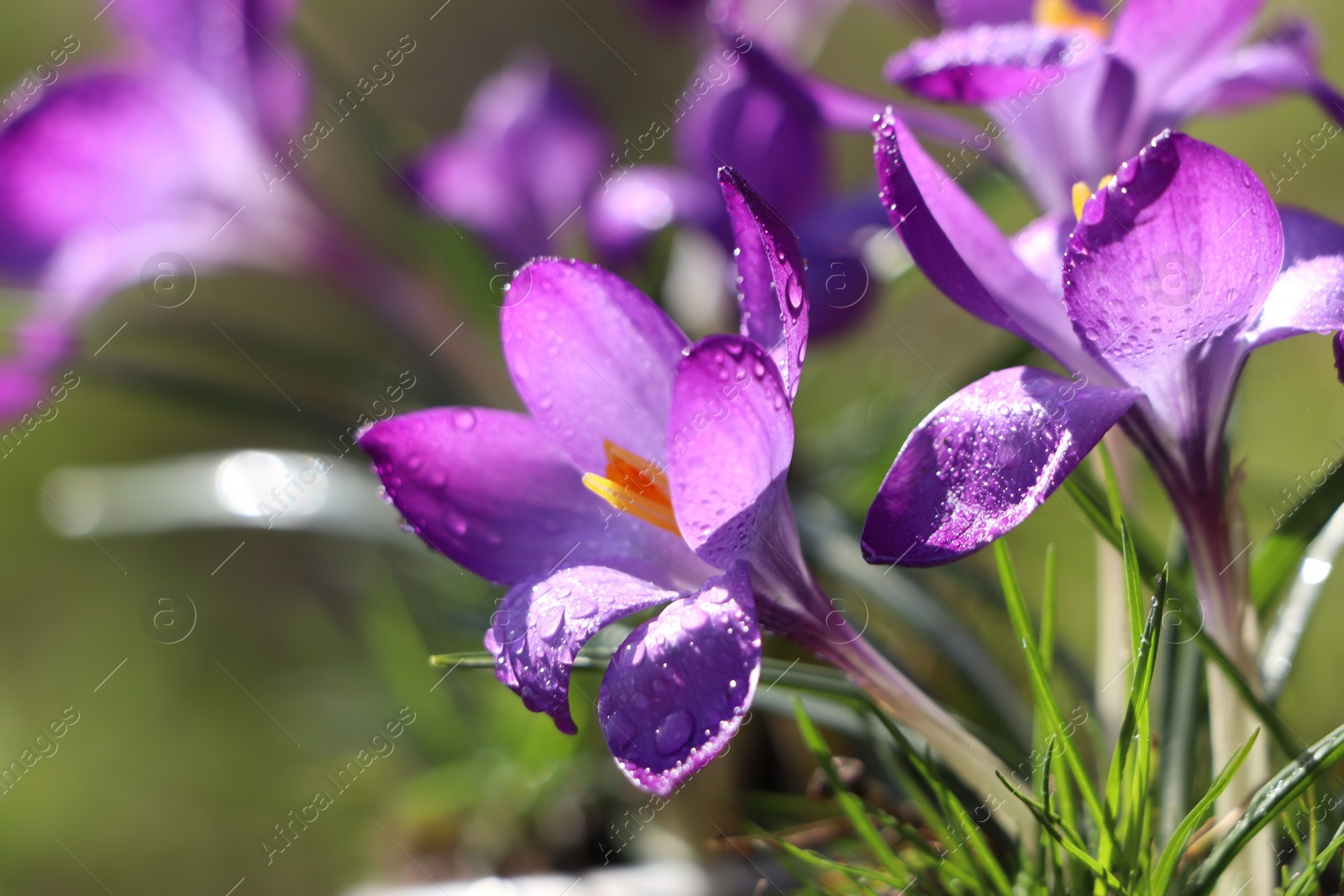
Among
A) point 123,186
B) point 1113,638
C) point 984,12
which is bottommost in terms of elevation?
point 1113,638

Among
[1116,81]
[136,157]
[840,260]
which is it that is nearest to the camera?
[1116,81]

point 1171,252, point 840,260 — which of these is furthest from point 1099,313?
point 840,260

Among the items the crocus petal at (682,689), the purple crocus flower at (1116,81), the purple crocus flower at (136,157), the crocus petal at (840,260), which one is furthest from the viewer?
the purple crocus flower at (136,157)

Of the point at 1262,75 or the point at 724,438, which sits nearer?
the point at 724,438

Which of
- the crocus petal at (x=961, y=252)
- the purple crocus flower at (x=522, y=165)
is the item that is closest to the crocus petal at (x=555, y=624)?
the crocus petal at (x=961, y=252)

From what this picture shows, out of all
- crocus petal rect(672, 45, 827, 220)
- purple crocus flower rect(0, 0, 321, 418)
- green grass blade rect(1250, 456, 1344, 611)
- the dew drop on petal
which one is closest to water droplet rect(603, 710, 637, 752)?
the dew drop on petal

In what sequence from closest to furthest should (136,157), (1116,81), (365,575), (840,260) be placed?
(1116,81)
(840,260)
(136,157)
(365,575)

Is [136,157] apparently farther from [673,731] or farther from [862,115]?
[673,731]

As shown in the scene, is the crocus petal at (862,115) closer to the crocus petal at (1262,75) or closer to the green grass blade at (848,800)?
the crocus petal at (1262,75)
